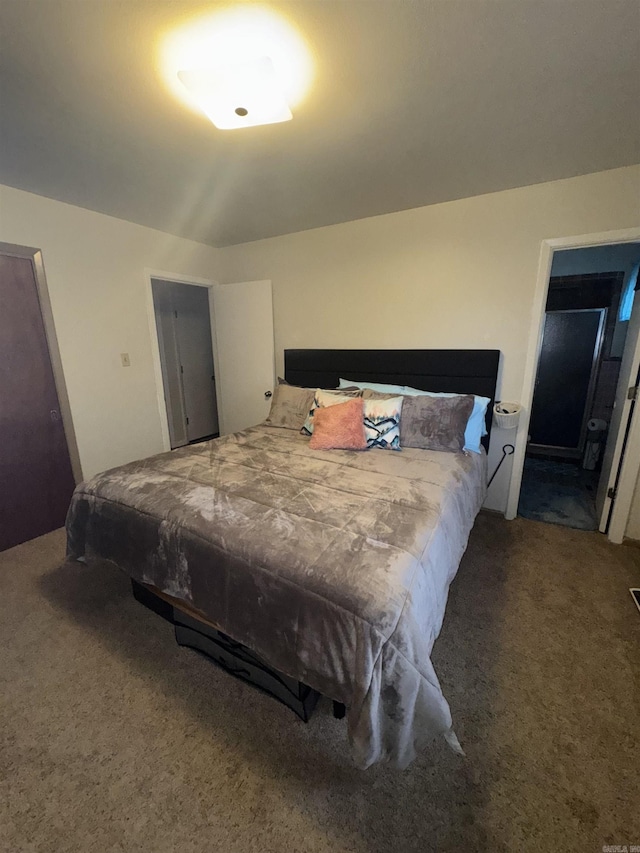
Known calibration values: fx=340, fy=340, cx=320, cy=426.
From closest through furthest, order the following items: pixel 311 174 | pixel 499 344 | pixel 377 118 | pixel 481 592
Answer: pixel 377 118 → pixel 481 592 → pixel 311 174 → pixel 499 344

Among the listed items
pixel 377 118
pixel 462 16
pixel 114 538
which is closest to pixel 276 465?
pixel 114 538

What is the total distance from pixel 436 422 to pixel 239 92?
198cm

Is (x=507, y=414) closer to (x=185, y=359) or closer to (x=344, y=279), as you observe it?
(x=344, y=279)

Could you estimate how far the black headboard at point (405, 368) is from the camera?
265cm

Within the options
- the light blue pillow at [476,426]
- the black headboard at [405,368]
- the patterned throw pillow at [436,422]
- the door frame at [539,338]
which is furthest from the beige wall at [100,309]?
the door frame at [539,338]

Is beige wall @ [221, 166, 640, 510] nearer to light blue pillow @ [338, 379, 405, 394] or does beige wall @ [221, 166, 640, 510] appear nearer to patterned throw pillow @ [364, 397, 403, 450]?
light blue pillow @ [338, 379, 405, 394]

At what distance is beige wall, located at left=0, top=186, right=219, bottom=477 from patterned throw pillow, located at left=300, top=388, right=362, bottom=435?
166 centimetres

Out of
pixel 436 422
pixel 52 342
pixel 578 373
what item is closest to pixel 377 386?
pixel 436 422

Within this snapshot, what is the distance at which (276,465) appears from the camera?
206 centimetres

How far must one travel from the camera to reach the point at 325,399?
2.64 m

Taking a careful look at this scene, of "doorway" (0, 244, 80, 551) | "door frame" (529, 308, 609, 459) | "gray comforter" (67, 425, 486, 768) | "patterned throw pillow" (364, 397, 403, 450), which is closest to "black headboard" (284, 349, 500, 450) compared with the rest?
"patterned throw pillow" (364, 397, 403, 450)

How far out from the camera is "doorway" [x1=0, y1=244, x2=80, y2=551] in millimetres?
2354

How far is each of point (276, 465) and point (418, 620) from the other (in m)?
1.20

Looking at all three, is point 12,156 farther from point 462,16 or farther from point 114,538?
point 462,16
